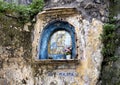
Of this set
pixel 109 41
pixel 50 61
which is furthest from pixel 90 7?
pixel 50 61

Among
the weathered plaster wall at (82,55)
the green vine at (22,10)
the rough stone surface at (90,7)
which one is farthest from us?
the green vine at (22,10)

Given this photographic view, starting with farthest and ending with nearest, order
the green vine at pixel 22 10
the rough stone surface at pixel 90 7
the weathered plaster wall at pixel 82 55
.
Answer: the green vine at pixel 22 10 < the rough stone surface at pixel 90 7 < the weathered plaster wall at pixel 82 55

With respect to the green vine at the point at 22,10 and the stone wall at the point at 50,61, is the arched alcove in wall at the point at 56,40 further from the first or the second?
the green vine at the point at 22,10

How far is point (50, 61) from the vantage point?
5.41 metres

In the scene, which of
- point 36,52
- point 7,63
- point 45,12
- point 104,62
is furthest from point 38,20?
point 104,62

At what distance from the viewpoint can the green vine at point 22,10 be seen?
5.68 metres

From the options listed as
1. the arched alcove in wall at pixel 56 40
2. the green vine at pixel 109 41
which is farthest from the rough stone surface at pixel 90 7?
the arched alcove in wall at pixel 56 40

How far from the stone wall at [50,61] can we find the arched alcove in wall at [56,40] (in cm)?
9

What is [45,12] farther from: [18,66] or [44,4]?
[18,66]

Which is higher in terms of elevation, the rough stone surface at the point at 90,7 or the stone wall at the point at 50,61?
the rough stone surface at the point at 90,7

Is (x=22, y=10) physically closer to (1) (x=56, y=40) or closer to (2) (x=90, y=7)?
(1) (x=56, y=40)

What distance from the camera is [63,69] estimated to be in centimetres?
537

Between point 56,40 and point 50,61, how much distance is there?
0.45 m

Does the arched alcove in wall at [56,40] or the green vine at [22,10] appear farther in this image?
the green vine at [22,10]
